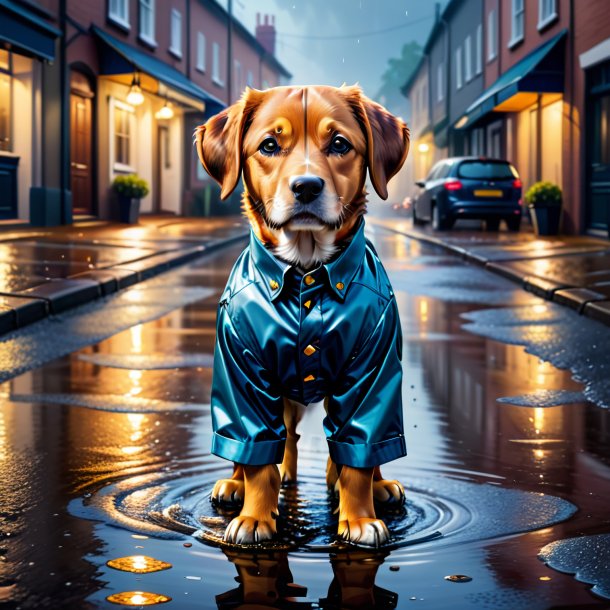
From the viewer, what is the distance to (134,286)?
11344 millimetres

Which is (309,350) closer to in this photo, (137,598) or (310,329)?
(310,329)

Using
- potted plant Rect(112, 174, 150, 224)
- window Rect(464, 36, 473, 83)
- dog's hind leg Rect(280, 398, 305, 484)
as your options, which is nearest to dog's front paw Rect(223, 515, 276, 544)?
dog's hind leg Rect(280, 398, 305, 484)

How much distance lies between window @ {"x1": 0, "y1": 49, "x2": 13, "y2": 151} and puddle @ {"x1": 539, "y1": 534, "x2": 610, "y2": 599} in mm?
17340

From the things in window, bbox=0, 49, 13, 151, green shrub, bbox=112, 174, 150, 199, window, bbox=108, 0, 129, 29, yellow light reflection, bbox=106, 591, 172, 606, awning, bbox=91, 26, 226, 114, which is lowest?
yellow light reflection, bbox=106, 591, 172, 606

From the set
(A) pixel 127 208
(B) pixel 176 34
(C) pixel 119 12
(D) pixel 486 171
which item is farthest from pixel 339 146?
(B) pixel 176 34

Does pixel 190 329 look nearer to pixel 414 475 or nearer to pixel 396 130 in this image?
pixel 414 475

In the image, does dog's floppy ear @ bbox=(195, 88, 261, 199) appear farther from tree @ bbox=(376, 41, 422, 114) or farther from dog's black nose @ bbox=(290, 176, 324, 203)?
tree @ bbox=(376, 41, 422, 114)

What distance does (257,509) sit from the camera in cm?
300

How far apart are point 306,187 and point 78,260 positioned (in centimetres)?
1000

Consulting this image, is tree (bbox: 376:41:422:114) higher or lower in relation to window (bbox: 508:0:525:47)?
higher

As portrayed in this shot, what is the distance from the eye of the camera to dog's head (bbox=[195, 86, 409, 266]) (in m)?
2.89

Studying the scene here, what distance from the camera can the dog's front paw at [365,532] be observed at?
2.94 metres

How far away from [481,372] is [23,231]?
13149 millimetres

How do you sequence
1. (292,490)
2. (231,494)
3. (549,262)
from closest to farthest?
(231,494) < (292,490) < (549,262)
